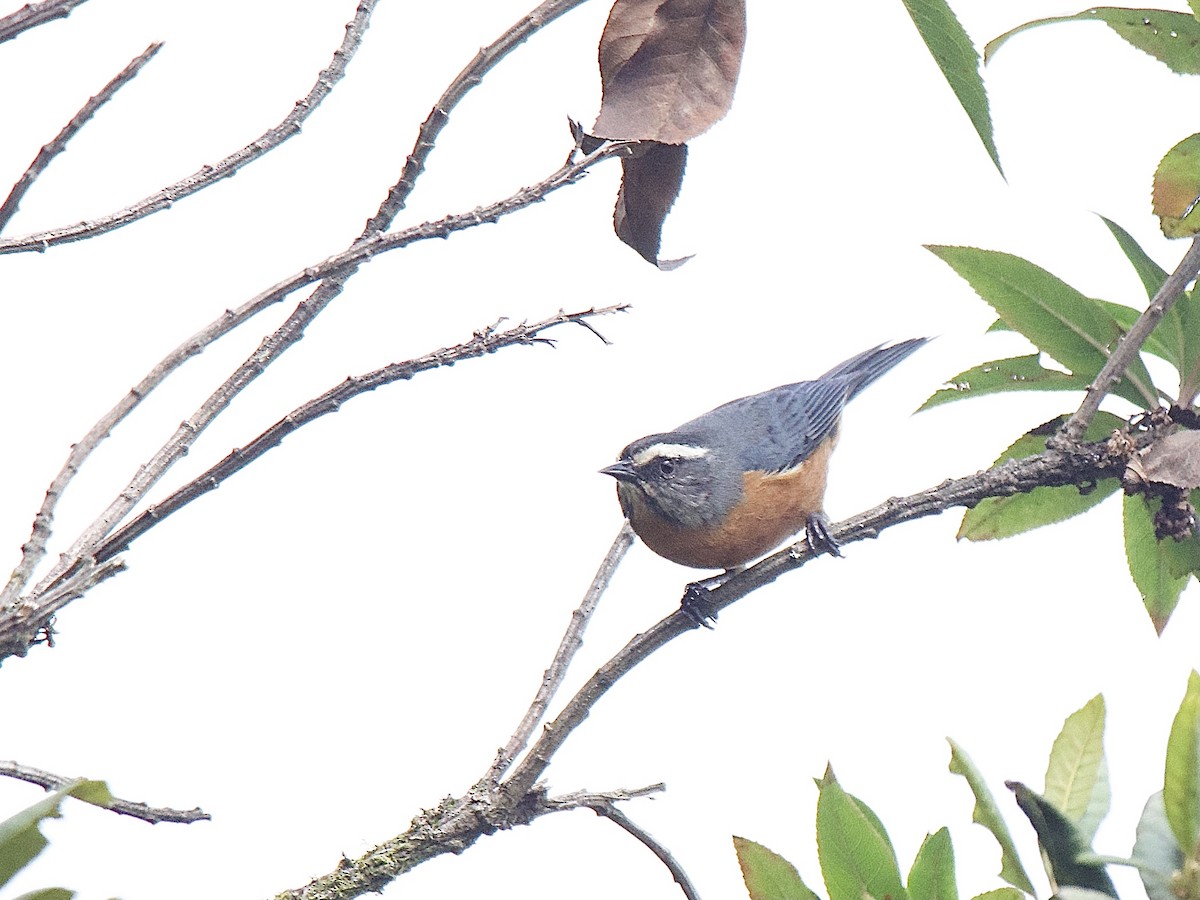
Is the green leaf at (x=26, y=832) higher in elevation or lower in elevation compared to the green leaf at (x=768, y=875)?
higher

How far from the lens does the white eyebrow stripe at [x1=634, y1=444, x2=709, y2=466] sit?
3.64m

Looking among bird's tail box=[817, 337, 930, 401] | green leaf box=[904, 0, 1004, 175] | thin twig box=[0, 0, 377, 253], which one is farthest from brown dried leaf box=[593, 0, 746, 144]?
bird's tail box=[817, 337, 930, 401]

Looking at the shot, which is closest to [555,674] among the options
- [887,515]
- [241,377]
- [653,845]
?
[653,845]

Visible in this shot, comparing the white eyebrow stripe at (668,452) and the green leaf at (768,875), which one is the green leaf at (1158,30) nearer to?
the green leaf at (768,875)

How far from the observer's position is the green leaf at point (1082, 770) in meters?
1.38

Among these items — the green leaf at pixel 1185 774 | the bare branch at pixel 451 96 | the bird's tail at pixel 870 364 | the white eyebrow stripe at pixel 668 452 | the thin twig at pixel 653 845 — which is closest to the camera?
the green leaf at pixel 1185 774

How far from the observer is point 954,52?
1.69m

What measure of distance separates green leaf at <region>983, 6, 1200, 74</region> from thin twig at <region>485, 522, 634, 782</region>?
3.68 ft

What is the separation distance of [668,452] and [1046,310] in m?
1.67

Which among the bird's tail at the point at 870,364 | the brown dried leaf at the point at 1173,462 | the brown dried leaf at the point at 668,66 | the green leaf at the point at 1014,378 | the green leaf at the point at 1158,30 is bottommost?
the brown dried leaf at the point at 1173,462

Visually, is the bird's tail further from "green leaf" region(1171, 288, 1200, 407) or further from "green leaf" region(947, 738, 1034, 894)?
"green leaf" region(947, 738, 1034, 894)

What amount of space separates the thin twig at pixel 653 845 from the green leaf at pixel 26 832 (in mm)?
843

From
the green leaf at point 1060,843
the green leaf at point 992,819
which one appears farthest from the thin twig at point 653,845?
the green leaf at point 1060,843

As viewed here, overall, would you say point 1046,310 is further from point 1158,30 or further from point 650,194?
point 650,194
